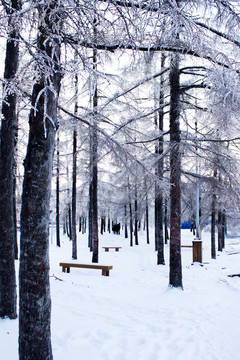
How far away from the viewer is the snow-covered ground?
4254 mm

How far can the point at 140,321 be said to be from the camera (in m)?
5.62

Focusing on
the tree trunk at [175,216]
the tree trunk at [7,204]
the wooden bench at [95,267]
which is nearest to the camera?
the tree trunk at [7,204]

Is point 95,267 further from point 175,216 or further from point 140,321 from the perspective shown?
point 140,321

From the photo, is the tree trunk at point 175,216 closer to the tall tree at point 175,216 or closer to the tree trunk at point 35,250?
the tall tree at point 175,216

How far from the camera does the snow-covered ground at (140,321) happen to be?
425 centimetres

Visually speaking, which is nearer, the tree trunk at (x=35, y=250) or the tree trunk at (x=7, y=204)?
the tree trunk at (x=35, y=250)

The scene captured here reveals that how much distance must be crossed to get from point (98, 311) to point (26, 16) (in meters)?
5.38

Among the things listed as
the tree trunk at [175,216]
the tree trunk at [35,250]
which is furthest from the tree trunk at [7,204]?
the tree trunk at [175,216]

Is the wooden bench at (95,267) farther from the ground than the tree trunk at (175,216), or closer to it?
closer to it

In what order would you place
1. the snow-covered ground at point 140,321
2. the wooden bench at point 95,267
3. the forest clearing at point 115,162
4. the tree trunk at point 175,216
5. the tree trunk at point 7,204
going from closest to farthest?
the forest clearing at point 115,162 → the snow-covered ground at point 140,321 → the tree trunk at point 7,204 → the tree trunk at point 175,216 → the wooden bench at point 95,267

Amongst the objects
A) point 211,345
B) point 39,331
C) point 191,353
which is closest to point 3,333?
point 39,331

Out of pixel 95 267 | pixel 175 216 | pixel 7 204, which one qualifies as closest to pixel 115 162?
pixel 175 216

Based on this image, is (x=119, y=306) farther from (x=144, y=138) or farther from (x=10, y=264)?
(x=144, y=138)

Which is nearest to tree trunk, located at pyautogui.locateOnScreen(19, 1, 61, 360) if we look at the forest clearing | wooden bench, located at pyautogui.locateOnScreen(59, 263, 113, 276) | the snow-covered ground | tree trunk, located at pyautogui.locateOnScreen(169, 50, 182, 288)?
the forest clearing
